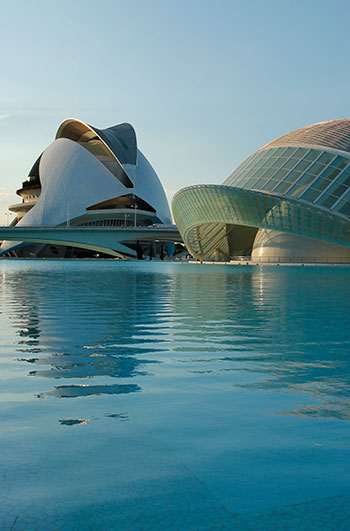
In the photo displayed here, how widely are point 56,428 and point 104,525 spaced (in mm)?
1675

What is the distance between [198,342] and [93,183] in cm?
9500

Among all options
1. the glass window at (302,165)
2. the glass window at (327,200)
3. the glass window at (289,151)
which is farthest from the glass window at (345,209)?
the glass window at (289,151)

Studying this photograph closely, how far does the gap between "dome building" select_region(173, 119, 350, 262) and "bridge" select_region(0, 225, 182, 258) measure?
29282 millimetres

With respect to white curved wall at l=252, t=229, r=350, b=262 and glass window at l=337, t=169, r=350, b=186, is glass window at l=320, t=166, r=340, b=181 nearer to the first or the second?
glass window at l=337, t=169, r=350, b=186

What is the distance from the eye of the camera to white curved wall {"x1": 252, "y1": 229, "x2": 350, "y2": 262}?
174 feet

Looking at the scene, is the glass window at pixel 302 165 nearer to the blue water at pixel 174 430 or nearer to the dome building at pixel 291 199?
the dome building at pixel 291 199

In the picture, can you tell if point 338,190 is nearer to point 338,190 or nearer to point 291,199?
point 338,190

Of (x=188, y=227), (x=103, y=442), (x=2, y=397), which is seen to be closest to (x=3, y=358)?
(x=2, y=397)

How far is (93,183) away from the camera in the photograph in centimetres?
10188

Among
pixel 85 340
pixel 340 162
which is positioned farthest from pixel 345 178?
pixel 85 340

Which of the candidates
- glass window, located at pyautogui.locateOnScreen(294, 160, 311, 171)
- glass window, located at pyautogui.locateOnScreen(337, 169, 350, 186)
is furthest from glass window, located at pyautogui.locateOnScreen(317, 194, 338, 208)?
glass window, located at pyautogui.locateOnScreen(294, 160, 311, 171)

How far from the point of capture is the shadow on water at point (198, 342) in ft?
21.1

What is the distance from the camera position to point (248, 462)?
12.6 ft

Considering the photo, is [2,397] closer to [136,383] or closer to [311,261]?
[136,383]
